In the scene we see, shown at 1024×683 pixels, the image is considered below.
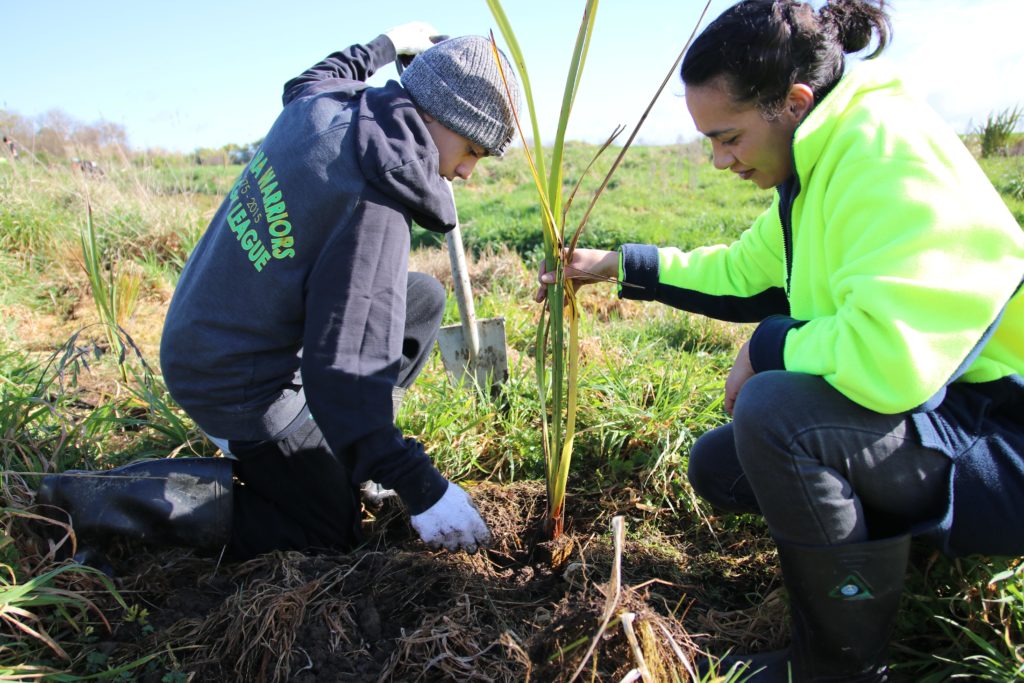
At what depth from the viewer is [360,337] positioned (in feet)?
4.78

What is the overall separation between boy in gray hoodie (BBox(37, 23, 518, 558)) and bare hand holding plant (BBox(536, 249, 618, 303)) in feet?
0.97

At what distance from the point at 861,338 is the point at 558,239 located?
2.18ft

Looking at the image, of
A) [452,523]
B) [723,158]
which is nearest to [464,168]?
[723,158]

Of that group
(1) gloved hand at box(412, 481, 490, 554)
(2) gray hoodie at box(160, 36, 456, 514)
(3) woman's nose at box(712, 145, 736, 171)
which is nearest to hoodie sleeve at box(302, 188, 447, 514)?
(2) gray hoodie at box(160, 36, 456, 514)

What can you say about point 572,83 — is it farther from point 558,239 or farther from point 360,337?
point 360,337

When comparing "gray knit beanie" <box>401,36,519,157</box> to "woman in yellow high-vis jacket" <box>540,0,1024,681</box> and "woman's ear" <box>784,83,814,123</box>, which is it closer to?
"woman in yellow high-vis jacket" <box>540,0,1024,681</box>

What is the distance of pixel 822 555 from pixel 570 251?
810mm

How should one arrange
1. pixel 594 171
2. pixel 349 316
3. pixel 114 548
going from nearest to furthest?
1. pixel 349 316
2. pixel 114 548
3. pixel 594 171

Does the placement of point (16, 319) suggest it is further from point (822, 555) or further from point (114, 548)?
point (822, 555)

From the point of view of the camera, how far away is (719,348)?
3207 millimetres

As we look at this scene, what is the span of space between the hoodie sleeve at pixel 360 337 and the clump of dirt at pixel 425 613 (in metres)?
0.31

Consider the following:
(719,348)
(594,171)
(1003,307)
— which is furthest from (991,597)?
(594,171)

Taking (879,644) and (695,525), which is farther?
(695,525)

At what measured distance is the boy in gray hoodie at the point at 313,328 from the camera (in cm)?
147
